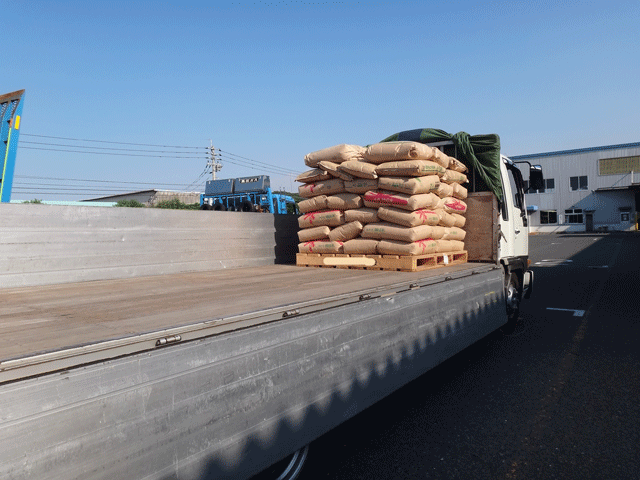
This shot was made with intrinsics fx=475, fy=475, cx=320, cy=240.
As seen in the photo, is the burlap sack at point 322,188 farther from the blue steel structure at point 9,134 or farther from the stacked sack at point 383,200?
the blue steel structure at point 9,134

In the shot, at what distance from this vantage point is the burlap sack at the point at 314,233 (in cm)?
592

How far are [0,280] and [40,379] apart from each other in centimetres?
265

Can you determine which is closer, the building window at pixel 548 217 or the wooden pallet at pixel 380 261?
the wooden pallet at pixel 380 261

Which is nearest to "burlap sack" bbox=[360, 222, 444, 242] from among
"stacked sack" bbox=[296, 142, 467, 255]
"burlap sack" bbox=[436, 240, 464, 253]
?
"stacked sack" bbox=[296, 142, 467, 255]

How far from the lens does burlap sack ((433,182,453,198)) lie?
224 inches

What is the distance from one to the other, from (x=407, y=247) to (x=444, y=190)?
1.04 m

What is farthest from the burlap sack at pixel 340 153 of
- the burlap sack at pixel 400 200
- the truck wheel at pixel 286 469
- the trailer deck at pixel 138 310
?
the truck wheel at pixel 286 469

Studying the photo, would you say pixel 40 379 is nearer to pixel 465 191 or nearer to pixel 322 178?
pixel 322 178

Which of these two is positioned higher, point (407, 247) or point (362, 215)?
point (362, 215)

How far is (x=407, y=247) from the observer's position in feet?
17.1

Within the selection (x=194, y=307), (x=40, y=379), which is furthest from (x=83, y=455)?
(x=194, y=307)

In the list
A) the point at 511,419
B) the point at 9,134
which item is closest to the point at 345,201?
the point at 511,419

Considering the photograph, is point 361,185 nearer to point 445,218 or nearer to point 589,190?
point 445,218

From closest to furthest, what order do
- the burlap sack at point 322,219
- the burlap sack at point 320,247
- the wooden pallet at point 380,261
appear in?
the wooden pallet at point 380,261, the burlap sack at point 320,247, the burlap sack at point 322,219
